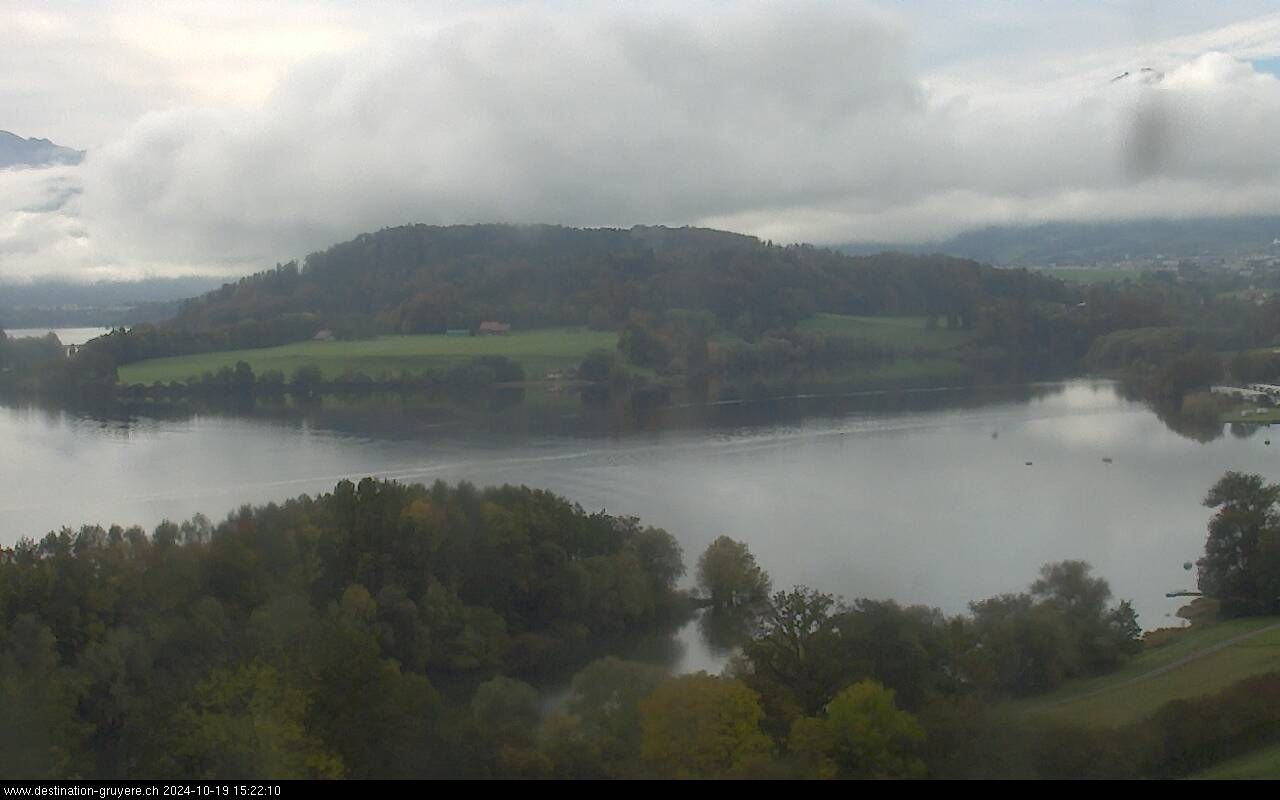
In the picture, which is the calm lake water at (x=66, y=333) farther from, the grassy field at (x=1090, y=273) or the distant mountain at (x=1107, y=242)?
the grassy field at (x=1090, y=273)

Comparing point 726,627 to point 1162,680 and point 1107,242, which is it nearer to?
point 1162,680

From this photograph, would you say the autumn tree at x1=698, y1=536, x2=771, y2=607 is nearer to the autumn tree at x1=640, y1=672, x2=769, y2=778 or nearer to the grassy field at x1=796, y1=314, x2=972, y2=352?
the autumn tree at x1=640, y1=672, x2=769, y2=778

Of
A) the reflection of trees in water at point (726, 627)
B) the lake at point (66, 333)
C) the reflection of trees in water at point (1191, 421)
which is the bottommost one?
the reflection of trees in water at point (726, 627)

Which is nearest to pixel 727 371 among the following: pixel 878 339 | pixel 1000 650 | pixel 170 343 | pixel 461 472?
pixel 878 339

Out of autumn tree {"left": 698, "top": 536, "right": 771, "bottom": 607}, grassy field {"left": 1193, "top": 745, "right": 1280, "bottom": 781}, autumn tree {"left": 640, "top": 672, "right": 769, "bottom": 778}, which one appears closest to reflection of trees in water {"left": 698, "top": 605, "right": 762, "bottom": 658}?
autumn tree {"left": 698, "top": 536, "right": 771, "bottom": 607}

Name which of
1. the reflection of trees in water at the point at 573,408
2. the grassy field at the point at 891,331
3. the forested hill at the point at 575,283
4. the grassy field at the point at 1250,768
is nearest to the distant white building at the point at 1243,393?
the reflection of trees in water at the point at 573,408

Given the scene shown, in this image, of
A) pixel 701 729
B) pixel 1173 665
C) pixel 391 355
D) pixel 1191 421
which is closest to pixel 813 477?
pixel 1173 665

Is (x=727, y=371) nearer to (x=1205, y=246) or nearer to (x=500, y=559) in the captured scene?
(x=1205, y=246)
